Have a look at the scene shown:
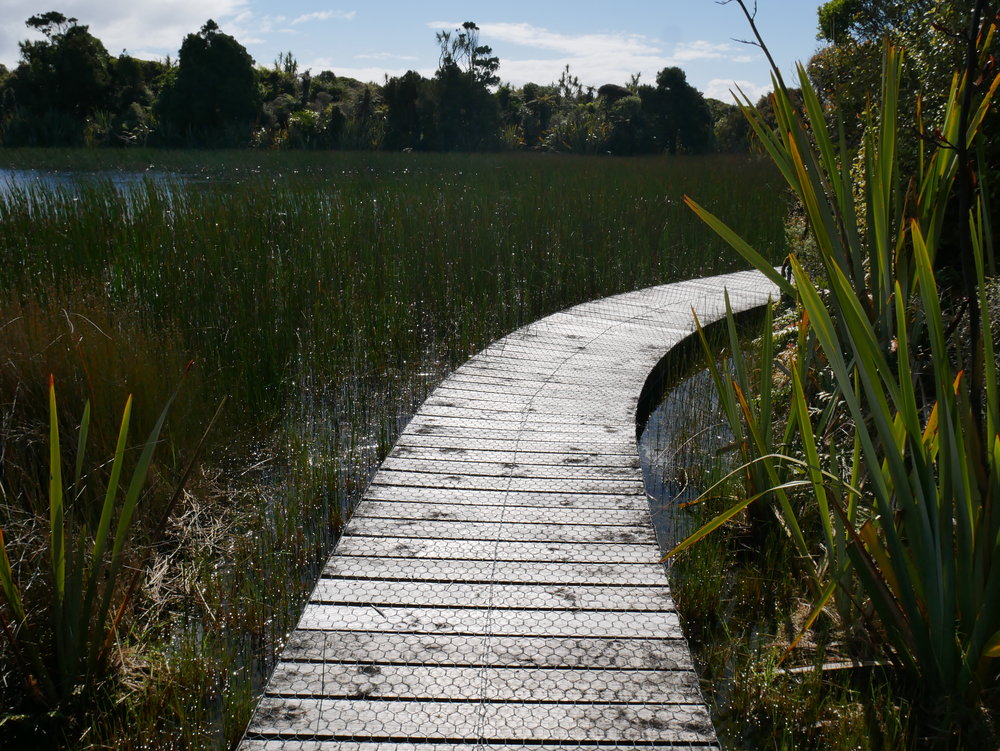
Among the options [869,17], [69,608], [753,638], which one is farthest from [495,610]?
[869,17]

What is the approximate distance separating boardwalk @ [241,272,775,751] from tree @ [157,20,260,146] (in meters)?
17.3

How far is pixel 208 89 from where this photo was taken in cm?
1856

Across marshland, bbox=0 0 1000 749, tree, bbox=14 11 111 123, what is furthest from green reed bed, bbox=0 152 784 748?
tree, bbox=14 11 111 123

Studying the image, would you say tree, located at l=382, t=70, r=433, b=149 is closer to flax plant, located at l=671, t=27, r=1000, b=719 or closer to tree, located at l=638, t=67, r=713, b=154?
tree, located at l=638, t=67, r=713, b=154

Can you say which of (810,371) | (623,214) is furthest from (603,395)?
(623,214)

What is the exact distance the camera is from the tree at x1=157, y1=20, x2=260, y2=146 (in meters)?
18.4

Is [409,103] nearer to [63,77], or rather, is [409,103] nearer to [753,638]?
[63,77]

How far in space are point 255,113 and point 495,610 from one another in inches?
792

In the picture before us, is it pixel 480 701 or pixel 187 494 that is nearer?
pixel 480 701

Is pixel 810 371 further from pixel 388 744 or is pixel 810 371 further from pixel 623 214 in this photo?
pixel 623 214

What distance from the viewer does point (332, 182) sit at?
A: 30.0 feet

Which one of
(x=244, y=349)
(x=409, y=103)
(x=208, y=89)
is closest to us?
(x=244, y=349)

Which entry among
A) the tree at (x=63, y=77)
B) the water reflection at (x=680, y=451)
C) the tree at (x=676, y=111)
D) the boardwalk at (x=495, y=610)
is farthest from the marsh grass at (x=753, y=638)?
the tree at (x=63, y=77)

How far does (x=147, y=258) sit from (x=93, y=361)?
170cm
